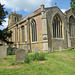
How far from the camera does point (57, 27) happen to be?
18.9 m

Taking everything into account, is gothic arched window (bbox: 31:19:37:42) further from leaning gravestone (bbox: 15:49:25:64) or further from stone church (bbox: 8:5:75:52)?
leaning gravestone (bbox: 15:49:25:64)

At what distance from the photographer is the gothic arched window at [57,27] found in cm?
1826

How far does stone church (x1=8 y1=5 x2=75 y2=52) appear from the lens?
1634cm

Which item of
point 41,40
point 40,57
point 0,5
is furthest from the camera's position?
point 41,40

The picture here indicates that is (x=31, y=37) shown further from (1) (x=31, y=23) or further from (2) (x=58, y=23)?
(2) (x=58, y=23)

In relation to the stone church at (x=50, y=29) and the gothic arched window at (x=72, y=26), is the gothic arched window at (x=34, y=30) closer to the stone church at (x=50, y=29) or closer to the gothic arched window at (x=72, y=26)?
the stone church at (x=50, y=29)

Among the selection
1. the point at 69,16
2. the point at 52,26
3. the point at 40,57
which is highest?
the point at 69,16

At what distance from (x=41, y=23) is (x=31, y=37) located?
4279mm

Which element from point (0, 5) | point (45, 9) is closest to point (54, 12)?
point (45, 9)

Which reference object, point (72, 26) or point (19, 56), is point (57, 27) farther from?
point (19, 56)

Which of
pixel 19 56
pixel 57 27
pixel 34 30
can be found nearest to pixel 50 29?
pixel 57 27

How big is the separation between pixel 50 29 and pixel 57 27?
96.2 inches

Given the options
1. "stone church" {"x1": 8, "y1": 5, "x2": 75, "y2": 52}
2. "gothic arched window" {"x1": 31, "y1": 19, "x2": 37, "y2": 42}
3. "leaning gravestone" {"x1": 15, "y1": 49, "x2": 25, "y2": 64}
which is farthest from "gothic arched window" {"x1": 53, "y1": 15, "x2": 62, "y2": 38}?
"leaning gravestone" {"x1": 15, "y1": 49, "x2": 25, "y2": 64}

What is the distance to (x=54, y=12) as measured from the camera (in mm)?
18031
